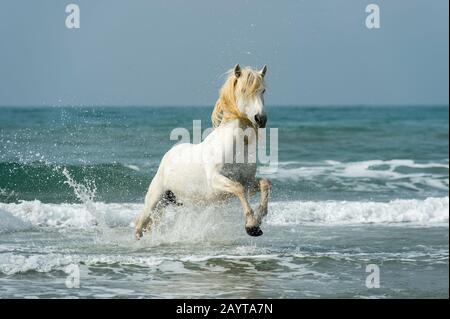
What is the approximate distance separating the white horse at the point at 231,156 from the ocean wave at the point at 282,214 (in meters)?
2.34

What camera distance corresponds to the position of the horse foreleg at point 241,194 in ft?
24.5

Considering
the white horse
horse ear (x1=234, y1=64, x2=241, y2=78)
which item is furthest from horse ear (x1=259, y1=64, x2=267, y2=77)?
horse ear (x1=234, y1=64, x2=241, y2=78)

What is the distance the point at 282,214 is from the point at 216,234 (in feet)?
9.84

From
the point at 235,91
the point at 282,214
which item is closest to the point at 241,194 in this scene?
the point at 235,91

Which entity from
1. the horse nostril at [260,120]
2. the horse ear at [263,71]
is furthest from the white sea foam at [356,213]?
the horse nostril at [260,120]

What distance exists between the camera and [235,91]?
7.88 metres

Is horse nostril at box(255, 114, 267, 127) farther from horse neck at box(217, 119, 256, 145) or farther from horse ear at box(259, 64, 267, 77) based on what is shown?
horse ear at box(259, 64, 267, 77)

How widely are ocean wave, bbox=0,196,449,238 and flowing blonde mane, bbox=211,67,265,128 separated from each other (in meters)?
2.81

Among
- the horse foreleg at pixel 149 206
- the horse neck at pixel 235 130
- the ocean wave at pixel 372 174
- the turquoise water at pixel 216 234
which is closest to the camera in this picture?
the turquoise water at pixel 216 234

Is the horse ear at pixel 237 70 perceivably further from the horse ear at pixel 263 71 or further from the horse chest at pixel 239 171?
the horse chest at pixel 239 171

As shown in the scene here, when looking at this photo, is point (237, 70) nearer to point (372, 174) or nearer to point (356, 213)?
point (356, 213)

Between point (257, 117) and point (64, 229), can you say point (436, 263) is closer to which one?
point (257, 117)

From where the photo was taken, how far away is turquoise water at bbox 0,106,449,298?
280 inches
